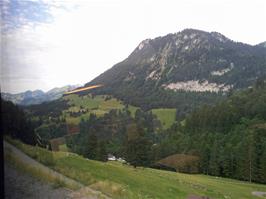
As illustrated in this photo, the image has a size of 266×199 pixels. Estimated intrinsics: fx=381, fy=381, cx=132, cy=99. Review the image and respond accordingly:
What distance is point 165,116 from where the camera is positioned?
3.24 meters

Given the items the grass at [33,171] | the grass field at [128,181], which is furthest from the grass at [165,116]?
the grass at [33,171]

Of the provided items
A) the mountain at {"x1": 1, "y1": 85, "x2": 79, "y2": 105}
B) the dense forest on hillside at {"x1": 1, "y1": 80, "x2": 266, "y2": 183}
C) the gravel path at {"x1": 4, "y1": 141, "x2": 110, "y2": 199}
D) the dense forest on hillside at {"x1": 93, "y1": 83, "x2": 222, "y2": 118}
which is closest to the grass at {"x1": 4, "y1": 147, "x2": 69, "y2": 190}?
the gravel path at {"x1": 4, "y1": 141, "x2": 110, "y2": 199}

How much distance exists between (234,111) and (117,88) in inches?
74.7

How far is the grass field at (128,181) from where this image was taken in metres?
2.76

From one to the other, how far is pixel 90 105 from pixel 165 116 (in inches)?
29.0

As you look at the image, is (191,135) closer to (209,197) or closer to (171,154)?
(171,154)

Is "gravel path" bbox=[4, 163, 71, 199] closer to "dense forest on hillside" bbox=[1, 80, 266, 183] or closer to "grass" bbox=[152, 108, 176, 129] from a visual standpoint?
"dense forest on hillside" bbox=[1, 80, 266, 183]

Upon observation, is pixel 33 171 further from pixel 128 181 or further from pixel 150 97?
pixel 150 97

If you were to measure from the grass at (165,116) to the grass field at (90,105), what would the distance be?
0.24m

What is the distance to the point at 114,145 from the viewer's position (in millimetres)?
2947

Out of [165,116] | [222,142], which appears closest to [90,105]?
[165,116]

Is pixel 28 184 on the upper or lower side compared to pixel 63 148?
lower

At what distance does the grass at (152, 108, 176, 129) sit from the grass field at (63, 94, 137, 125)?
0.80 ft

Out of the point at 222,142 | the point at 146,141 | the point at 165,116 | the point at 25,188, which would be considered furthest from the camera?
the point at 222,142
